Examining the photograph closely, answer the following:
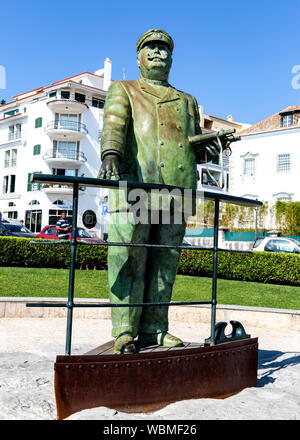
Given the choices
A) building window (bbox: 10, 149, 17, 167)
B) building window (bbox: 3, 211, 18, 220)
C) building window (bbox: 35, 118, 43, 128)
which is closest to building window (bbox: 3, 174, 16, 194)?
building window (bbox: 10, 149, 17, 167)

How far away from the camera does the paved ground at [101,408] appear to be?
2.76 m

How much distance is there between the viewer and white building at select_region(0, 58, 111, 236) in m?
38.2

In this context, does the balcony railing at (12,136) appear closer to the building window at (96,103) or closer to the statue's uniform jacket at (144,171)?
the building window at (96,103)

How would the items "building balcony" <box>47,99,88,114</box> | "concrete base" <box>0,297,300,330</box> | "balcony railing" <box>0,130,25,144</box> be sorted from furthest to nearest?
"balcony railing" <box>0,130,25,144</box> → "building balcony" <box>47,99,88,114</box> → "concrete base" <box>0,297,300,330</box>

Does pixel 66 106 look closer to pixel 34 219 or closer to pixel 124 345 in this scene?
pixel 34 219

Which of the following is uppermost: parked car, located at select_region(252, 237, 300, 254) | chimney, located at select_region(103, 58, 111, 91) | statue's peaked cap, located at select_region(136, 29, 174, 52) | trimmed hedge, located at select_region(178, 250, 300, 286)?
chimney, located at select_region(103, 58, 111, 91)

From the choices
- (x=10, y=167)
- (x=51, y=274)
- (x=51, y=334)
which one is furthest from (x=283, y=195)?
(x=51, y=334)

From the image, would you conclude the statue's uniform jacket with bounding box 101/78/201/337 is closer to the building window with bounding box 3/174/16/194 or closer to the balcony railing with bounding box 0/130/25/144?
the building window with bounding box 3/174/16/194

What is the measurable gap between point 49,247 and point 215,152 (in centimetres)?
894

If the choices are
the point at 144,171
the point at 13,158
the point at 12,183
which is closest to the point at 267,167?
the point at 12,183

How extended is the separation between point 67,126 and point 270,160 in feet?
56.4

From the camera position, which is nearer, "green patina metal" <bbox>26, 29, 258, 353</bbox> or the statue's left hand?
"green patina metal" <bbox>26, 29, 258, 353</bbox>

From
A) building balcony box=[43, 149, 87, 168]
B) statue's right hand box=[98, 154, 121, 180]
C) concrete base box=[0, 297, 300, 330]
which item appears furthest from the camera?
building balcony box=[43, 149, 87, 168]

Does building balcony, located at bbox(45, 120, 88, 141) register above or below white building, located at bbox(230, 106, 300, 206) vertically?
above
